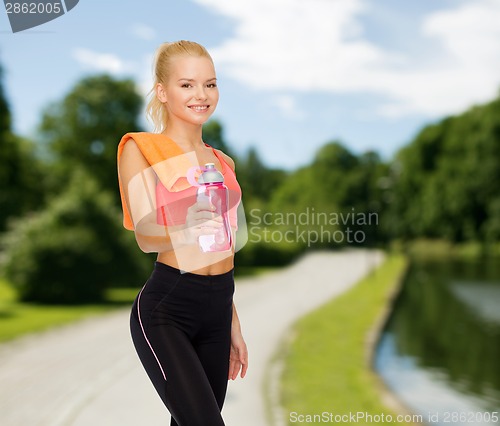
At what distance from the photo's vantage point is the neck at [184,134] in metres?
2.55

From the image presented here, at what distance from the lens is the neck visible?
8.36 ft

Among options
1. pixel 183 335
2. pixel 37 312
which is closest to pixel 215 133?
pixel 37 312

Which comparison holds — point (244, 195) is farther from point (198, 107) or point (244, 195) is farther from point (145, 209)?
point (145, 209)

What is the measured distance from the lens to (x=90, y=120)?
34.8m

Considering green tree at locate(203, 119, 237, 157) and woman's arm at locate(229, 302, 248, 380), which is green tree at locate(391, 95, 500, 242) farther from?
woman's arm at locate(229, 302, 248, 380)

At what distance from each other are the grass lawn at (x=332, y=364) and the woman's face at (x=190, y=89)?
4642 millimetres

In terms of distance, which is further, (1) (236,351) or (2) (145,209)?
(1) (236,351)

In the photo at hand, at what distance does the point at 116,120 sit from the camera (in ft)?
114

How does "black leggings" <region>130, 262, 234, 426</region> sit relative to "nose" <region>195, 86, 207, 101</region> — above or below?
below

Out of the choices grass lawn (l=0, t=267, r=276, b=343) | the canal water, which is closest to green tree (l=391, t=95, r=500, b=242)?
the canal water

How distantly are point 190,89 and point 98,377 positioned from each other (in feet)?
20.4

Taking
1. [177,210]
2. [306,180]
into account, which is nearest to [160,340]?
[177,210]

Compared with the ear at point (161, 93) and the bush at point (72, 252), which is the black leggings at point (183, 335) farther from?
the bush at point (72, 252)

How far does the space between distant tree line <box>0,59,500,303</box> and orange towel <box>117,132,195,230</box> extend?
476 cm
